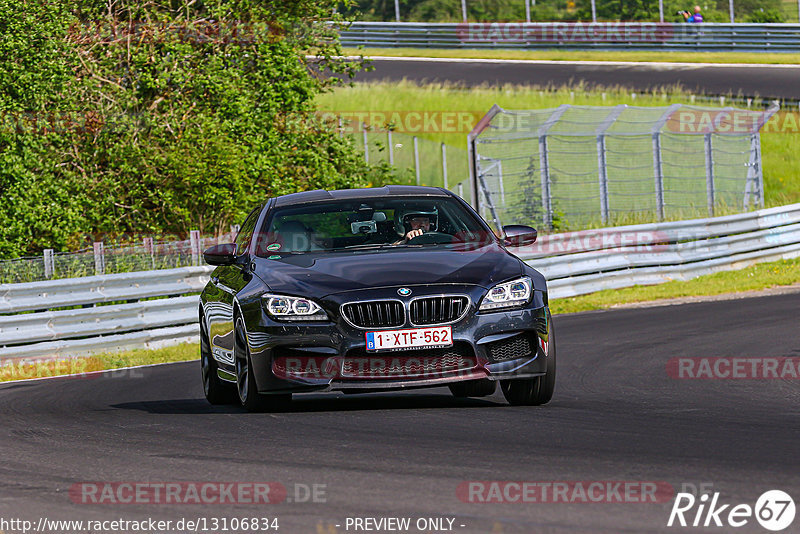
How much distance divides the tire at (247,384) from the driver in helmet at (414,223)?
1.31m

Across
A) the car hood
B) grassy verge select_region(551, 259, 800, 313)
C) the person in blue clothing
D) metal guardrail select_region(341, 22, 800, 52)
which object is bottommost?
grassy verge select_region(551, 259, 800, 313)

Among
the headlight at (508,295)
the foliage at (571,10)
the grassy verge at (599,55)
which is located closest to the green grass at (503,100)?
the grassy verge at (599,55)

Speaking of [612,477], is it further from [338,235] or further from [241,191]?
[241,191]

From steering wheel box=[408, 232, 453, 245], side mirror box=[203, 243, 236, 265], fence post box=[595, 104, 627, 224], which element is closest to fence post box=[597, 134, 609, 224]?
fence post box=[595, 104, 627, 224]

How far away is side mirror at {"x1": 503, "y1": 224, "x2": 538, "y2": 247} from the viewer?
32.8ft

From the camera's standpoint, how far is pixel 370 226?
989cm

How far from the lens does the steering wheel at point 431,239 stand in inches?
384

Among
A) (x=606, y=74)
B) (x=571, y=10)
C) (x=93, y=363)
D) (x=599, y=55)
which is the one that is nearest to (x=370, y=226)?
(x=93, y=363)

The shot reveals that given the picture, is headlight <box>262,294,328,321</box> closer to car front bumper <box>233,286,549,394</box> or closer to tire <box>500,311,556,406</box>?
car front bumper <box>233,286,549,394</box>

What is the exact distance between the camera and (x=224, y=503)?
5.94m

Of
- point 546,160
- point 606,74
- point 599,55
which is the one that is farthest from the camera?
point 599,55

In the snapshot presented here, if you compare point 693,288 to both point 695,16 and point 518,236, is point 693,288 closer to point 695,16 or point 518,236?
point 518,236

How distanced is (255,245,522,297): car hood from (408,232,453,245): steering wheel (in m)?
0.28

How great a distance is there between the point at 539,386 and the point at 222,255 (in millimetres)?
2562
